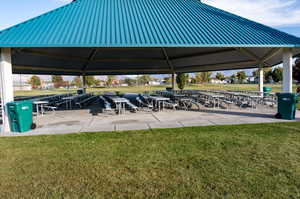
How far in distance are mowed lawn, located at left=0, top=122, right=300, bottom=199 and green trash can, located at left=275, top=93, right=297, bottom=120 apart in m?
2.08

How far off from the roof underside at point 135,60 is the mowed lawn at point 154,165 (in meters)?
7.37

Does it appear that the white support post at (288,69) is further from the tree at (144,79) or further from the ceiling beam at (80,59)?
the tree at (144,79)

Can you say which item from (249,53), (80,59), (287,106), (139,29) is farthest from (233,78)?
(139,29)

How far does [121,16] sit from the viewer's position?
10.3 metres

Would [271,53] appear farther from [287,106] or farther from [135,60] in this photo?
[135,60]

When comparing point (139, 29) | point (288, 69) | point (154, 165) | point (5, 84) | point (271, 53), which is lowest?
point (154, 165)

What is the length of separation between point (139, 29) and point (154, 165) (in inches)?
258

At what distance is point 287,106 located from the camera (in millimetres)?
8039

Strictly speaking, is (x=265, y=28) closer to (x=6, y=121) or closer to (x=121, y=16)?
(x=121, y=16)

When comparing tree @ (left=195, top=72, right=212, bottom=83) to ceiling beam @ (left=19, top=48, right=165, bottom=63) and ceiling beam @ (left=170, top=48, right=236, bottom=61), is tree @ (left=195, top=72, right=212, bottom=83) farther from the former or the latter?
ceiling beam @ (left=19, top=48, right=165, bottom=63)

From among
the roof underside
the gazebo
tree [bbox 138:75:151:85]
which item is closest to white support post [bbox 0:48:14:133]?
the gazebo

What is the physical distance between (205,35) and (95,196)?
761 cm

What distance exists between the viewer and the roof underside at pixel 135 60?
493 inches

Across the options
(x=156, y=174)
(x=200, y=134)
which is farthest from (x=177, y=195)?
(x=200, y=134)
